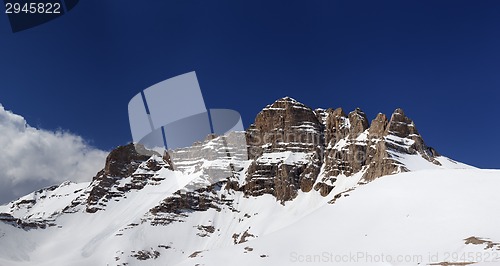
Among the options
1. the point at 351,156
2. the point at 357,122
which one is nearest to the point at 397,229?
the point at 351,156

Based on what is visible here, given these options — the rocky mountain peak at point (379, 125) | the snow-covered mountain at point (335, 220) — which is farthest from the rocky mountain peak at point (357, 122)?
the rocky mountain peak at point (379, 125)

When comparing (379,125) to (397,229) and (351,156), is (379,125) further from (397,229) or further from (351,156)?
(397,229)

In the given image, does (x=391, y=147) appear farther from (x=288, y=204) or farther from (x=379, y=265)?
(x=379, y=265)

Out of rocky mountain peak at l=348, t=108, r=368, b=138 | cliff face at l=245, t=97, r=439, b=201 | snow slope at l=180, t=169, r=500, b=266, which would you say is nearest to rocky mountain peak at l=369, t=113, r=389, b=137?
cliff face at l=245, t=97, r=439, b=201

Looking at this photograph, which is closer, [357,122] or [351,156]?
[351,156]

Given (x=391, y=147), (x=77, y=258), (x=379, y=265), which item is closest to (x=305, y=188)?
(x=391, y=147)

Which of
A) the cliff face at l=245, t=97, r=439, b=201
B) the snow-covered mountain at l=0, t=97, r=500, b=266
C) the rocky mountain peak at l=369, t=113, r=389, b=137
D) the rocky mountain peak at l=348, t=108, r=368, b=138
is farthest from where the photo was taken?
the rocky mountain peak at l=348, t=108, r=368, b=138

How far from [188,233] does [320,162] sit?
6616 centimetres

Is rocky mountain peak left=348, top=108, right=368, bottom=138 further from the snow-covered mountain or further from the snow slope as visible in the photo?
the snow slope

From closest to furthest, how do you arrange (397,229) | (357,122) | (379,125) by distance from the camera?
(397,229) → (379,125) → (357,122)

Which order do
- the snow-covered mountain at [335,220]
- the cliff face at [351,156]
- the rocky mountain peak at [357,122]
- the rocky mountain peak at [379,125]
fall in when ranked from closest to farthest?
the snow-covered mountain at [335,220], the cliff face at [351,156], the rocky mountain peak at [379,125], the rocky mountain peak at [357,122]

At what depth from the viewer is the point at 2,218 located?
197750 mm

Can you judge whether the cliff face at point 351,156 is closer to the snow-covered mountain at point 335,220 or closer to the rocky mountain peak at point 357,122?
the rocky mountain peak at point 357,122

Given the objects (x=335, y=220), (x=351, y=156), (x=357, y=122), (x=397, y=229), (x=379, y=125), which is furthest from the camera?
(x=357, y=122)
